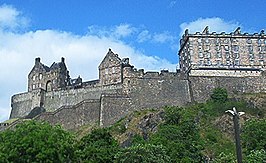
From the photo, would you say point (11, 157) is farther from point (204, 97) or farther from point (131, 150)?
point (204, 97)

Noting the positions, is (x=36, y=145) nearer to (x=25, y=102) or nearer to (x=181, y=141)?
(x=181, y=141)

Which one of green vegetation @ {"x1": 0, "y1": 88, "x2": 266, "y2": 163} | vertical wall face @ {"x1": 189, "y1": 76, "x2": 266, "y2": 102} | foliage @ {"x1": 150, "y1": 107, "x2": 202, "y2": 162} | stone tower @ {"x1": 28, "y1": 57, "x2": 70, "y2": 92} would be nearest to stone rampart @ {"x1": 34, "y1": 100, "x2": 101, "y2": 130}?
green vegetation @ {"x1": 0, "y1": 88, "x2": 266, "y2": 163}

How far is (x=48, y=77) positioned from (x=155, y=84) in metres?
24.7

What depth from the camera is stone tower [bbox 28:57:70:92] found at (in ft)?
262

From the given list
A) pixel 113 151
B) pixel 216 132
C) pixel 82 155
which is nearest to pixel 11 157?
pixel 82 155

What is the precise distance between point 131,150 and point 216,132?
21.0 m

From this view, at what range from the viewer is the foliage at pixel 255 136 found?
4669 centimetres

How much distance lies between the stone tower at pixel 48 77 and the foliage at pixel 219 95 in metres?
30.1

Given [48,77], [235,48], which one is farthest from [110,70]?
[235,48]

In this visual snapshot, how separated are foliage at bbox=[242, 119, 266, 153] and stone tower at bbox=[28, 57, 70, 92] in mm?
41032

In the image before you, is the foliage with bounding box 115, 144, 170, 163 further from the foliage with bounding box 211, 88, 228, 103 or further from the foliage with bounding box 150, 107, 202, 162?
the foliage with bounding box 211, 88, 228, 103

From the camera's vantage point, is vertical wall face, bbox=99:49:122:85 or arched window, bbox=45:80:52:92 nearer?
vertical wall face, bbox=99:49:122:85

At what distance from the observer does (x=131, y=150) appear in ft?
128

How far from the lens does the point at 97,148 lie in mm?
40094
